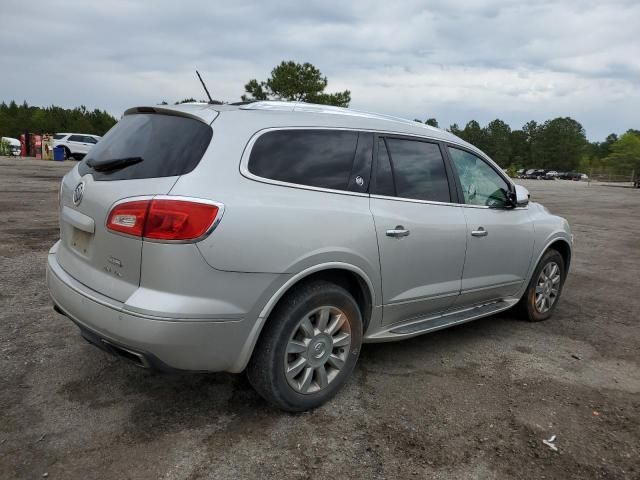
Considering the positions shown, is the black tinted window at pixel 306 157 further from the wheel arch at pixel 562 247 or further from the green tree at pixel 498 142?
the green tree at pixel 498 142

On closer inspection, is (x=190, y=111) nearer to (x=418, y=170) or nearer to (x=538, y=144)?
(x=418, y=170)

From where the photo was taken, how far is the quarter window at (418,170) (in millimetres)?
3604

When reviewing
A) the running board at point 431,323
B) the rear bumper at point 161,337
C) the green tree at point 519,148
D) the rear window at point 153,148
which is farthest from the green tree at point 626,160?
the rear bumper at point 161,337

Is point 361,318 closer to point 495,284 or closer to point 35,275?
point 495,284

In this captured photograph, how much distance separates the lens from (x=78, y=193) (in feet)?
10.0

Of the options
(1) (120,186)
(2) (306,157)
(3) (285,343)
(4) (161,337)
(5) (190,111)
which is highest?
(5) (190,111)

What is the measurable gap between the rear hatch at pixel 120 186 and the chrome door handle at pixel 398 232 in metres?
1.25

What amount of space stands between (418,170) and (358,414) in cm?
170

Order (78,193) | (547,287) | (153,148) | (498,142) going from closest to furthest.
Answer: (153,148), (78,193), (547,287), (498,142)

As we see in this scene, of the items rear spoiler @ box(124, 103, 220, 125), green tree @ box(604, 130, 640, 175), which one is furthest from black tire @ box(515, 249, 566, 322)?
green tree @ box(604, 130, 640, 175)

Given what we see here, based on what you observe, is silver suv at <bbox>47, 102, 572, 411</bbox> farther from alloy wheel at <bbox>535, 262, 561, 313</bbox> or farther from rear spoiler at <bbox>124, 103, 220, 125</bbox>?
alloy wheel at <bbox>535, 262, 561, 313</bbox>

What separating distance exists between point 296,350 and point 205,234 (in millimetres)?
875

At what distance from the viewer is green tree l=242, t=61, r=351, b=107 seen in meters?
47.0

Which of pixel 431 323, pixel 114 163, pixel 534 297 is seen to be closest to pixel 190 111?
pixel 114 163
